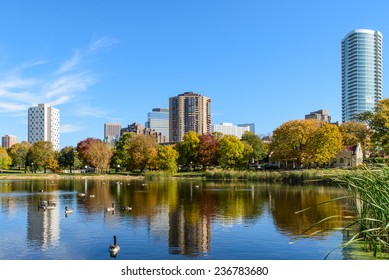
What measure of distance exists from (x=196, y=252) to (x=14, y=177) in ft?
220

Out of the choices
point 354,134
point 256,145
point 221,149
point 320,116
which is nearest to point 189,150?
point 221,149

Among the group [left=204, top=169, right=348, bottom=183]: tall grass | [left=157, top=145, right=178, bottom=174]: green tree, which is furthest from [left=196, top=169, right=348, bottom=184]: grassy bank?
[left=157, top=145, right=178, bottom=174]: green tree

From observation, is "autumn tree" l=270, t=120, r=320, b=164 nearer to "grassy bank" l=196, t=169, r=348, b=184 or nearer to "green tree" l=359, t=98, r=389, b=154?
"grassy bank" l=196, t=169, r=348, b=184

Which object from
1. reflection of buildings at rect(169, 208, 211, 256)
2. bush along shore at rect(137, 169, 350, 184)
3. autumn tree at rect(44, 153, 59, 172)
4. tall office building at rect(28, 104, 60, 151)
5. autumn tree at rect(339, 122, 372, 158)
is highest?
tall office building at rect(28, 104, 60, 151)

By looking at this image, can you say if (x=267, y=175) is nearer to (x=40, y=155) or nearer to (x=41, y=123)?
(x=40, y=155)

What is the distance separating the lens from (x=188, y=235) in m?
17.6

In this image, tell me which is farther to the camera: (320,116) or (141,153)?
(320,116)

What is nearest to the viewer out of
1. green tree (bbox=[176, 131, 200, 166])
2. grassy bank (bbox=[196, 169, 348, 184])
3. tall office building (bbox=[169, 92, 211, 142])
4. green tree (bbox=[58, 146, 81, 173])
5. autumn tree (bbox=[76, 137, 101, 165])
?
grassy bank (bbox=[196, 169, 348, 184])

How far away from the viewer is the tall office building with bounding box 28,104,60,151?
181625 mm

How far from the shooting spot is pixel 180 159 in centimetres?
8575

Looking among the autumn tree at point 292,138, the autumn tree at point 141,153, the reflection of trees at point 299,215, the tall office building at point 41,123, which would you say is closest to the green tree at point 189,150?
the autumn tree at point 141,153

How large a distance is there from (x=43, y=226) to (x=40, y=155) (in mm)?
71802

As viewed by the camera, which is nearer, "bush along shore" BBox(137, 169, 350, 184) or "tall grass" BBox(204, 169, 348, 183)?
"bush along shore" BBox(137, 169, 350, 184)
